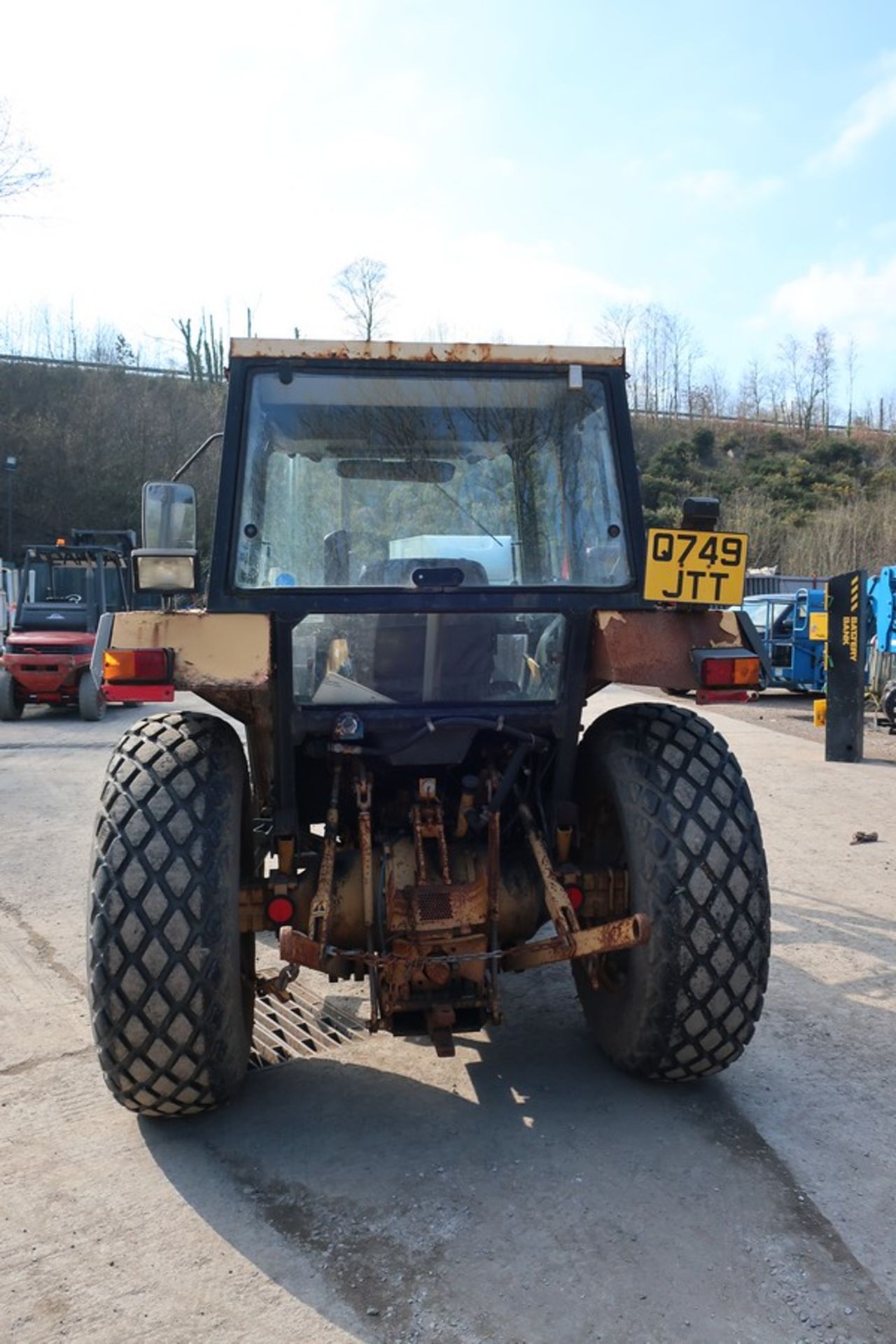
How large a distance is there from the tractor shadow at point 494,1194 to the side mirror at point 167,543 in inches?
63.8

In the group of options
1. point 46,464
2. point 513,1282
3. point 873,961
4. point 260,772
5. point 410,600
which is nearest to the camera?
point 513,1282

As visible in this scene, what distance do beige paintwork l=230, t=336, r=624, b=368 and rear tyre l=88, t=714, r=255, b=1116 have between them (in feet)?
4.27

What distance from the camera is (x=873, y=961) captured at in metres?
4.66

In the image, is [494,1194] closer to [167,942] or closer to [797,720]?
[167,942]

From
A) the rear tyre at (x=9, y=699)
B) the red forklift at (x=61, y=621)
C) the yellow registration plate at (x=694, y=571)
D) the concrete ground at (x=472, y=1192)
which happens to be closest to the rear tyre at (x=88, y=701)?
the red forklift at (x=61, y=621)

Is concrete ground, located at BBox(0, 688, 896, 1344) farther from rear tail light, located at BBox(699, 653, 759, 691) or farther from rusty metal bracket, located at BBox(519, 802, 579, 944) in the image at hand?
rear tail light, located at BBox(699, 653, 759, 691)

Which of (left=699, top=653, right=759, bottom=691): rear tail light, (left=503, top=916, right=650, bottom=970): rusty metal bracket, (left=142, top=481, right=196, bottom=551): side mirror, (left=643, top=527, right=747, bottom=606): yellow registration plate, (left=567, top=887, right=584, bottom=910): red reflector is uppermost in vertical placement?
(left=142, top=481, right=196, bottom=551): side mirror

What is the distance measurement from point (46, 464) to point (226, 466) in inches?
1397

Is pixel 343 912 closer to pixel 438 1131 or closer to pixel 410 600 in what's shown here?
pixel 438 1131

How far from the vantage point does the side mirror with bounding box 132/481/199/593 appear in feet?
10.4

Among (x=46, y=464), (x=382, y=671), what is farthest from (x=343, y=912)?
(x=46, y=464)

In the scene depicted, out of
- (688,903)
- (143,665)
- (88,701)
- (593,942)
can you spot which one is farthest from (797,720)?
(143,665)

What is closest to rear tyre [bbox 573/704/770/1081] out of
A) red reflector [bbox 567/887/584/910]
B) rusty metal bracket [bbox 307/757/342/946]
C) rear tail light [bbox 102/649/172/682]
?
red reflector [bbox 567/887/584/910]

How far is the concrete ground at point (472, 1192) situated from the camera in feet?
7.62
